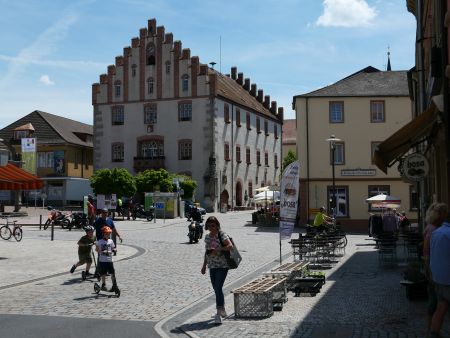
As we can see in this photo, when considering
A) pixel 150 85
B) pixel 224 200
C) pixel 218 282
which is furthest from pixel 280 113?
pixel 218 282

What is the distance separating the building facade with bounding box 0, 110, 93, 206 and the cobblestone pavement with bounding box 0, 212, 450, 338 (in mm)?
47165

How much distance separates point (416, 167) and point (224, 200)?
164 ft

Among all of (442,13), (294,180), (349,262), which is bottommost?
(349,262)

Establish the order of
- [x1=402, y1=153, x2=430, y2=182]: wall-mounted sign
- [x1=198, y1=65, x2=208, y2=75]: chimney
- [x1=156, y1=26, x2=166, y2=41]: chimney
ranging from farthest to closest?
[x1=156, y1=26, x2=166, y2=41]: chimney
[x1=198, y1=65, x2=208, y2=75]: chimney
[x1=402, y1=153, x2=430, y2=182]: wall-mounted sign

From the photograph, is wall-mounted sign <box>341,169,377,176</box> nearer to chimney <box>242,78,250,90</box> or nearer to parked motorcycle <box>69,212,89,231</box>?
parked motorcycle <box>69,212,89,231</box>

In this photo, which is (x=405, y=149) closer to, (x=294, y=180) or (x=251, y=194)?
(x=294, y=180)

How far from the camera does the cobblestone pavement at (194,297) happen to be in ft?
31.4

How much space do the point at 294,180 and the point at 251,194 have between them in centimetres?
5514

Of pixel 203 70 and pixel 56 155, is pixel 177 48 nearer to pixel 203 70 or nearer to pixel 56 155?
pixel 203 70

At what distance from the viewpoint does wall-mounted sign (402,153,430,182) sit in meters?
14.7

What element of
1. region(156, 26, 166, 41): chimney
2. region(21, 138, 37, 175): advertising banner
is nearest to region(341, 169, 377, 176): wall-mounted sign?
region(156, 26, 166, 41): chimney

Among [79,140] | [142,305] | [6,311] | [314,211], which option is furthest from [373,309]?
[79,140]

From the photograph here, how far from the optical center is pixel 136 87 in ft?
213

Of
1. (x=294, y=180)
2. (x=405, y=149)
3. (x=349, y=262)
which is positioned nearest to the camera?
(x=405, y=149)
